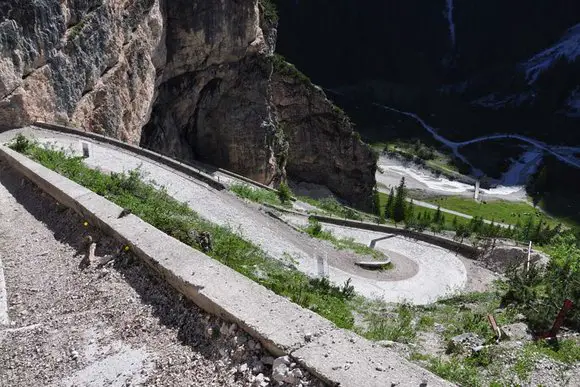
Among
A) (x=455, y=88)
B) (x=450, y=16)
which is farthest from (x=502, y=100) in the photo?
(x=450, y=16)

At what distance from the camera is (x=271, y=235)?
19.4 meters

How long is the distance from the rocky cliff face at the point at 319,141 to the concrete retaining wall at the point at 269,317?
5628 cm

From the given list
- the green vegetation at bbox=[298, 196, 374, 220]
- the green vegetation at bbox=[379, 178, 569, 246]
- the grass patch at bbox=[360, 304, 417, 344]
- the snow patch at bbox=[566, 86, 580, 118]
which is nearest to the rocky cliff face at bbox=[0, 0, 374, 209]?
the green vegetation at bbox=[379, 178, 569, 246]

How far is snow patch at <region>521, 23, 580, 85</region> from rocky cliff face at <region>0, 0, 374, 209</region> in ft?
352

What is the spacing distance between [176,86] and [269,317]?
3852 cm

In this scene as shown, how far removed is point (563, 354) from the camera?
8.12 metres

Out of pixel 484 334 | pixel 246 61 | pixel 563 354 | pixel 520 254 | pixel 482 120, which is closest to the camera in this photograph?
pixel 563 354

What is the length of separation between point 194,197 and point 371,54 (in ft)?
530

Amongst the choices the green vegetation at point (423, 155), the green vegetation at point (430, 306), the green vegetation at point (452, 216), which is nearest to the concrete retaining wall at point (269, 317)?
the green vegetation at point (430, 306)

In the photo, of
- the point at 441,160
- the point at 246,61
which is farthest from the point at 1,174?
the point at 441,160

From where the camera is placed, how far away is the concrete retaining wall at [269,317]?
532cm

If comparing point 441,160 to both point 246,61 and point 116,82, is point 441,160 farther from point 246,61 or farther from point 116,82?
point 116,82

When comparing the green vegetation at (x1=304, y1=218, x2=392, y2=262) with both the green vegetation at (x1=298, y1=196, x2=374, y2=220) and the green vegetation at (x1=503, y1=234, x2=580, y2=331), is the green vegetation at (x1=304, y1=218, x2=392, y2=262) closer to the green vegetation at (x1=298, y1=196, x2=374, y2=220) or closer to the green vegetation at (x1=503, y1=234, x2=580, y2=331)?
the green vegetation at (x1=503, y1=234, x2=580, y2=331)

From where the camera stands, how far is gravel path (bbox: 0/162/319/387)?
19.1 ft
